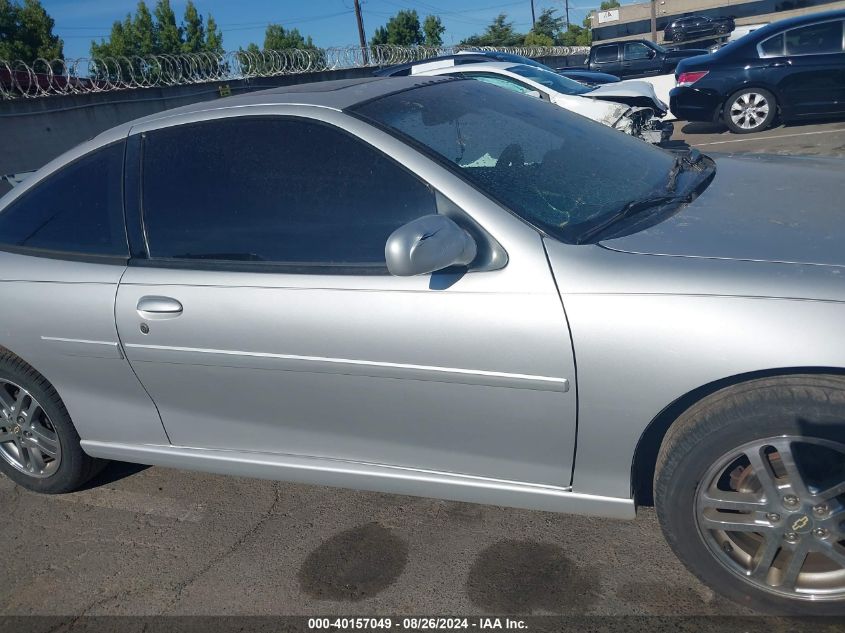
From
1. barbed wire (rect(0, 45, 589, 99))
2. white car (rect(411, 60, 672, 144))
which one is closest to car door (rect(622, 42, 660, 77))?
barbed wire (rect(0, 45, 589, 99))

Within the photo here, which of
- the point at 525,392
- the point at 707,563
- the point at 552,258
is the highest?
the point at 552,258

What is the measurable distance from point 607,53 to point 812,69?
14.7 metres

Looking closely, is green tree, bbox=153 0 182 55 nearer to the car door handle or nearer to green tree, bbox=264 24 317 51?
green tree, bbox=264 24 317 51

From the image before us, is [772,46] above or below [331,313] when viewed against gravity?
above

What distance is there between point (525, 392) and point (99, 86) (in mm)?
13264

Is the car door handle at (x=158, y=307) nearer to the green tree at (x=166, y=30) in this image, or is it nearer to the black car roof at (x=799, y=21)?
the black car roof at (x=799, y=21)

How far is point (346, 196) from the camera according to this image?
253 centimetres

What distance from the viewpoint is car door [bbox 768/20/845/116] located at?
9.33 meters

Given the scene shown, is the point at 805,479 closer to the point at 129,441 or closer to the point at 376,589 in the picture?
the point at 376,589

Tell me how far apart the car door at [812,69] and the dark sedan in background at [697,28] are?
28.5 m

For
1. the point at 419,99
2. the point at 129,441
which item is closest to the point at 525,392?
the point at 419,99

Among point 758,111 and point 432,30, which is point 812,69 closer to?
point 758,111

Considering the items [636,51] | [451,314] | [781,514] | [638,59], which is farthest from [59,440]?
[636,51]

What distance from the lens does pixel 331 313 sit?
2.43m
